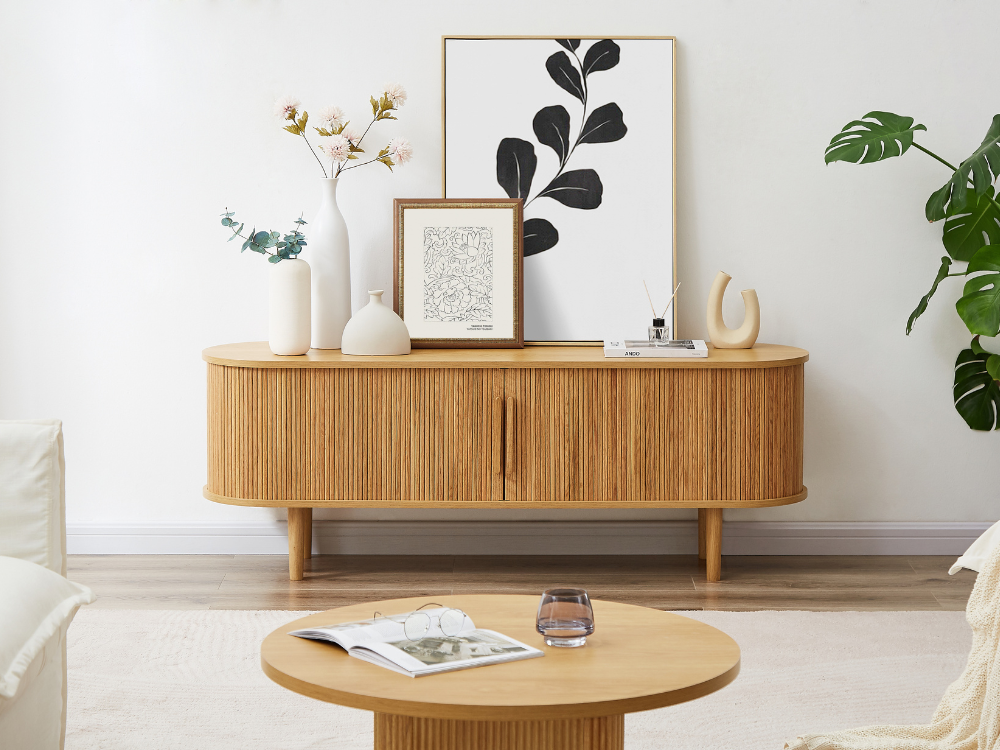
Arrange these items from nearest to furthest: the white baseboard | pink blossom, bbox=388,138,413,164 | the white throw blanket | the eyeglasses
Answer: the eyeglasses, the white throw blanket, pink blossom, bbox=388,138,413,164, the white baseboard

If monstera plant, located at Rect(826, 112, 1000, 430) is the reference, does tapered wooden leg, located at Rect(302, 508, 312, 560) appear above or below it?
below

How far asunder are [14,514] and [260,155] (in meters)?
1.97

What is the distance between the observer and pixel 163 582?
122 inches

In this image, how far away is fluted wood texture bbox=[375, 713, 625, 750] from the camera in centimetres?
132

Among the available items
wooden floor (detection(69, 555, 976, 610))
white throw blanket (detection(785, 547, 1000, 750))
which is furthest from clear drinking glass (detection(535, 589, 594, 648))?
wooden floor (detection(69, 555, 976, 610))

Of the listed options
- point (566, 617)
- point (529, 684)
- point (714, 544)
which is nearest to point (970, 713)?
point (566, 617)

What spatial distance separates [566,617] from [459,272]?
6.44ft

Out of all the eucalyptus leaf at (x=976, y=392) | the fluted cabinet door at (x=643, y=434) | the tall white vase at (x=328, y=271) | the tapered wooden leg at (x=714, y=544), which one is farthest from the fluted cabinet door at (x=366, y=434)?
the eucalyptus leaf at (x=976, y=392)

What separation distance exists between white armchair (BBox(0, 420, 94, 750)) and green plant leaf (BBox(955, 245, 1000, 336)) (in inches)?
98.1

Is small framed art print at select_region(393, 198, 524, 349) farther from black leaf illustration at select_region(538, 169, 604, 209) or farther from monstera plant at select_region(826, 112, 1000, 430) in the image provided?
monstera plant at select_region(826, 112, 1000, 430)

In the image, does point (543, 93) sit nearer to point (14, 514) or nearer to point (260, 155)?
point (260, 155)

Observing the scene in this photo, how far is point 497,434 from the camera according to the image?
2969 mm

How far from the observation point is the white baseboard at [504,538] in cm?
342

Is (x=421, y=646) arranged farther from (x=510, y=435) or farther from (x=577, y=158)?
(x=577, y=158)
